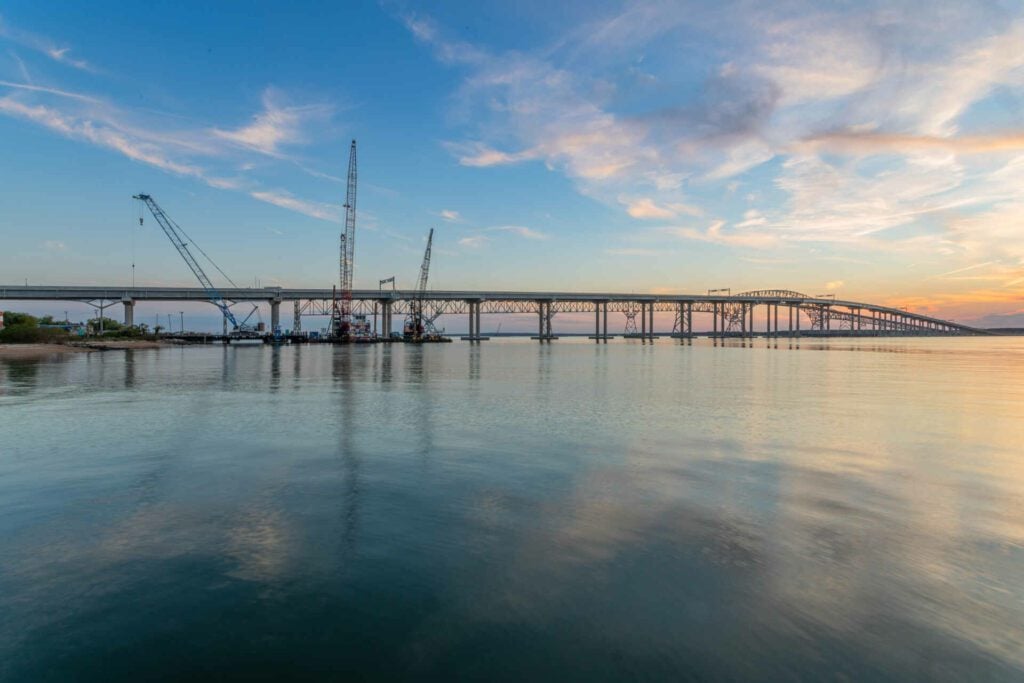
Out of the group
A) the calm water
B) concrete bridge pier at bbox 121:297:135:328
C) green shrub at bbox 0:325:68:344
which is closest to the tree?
concrete bridge pier at bbox 121:297:135:328

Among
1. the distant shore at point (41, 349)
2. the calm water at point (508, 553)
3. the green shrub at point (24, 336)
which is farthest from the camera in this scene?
the green shrub at point (24, 336)

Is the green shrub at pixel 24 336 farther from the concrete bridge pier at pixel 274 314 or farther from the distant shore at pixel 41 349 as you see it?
the concrete bridge pier at pixel 274 314

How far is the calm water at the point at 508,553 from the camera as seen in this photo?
24.1 feet

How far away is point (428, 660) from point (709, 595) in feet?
14.8

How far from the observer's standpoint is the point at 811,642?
768cm

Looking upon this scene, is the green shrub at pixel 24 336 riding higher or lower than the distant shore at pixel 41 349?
higher

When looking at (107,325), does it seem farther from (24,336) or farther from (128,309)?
(24,336)

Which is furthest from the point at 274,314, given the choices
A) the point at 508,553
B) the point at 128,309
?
the point at 508,553

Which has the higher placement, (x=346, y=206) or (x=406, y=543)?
(x=346, y=206)

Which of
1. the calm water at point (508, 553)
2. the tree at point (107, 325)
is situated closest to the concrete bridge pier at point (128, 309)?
the tree at point (107, 325)

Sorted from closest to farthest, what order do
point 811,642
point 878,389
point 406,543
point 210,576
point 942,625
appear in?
point 811,642, point 942,625, point 210,576, point 406,543, point 878,389

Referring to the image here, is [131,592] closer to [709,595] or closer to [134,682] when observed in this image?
[134,682]

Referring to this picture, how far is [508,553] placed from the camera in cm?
1056

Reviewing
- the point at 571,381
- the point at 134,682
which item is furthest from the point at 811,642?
the point at 571,381
